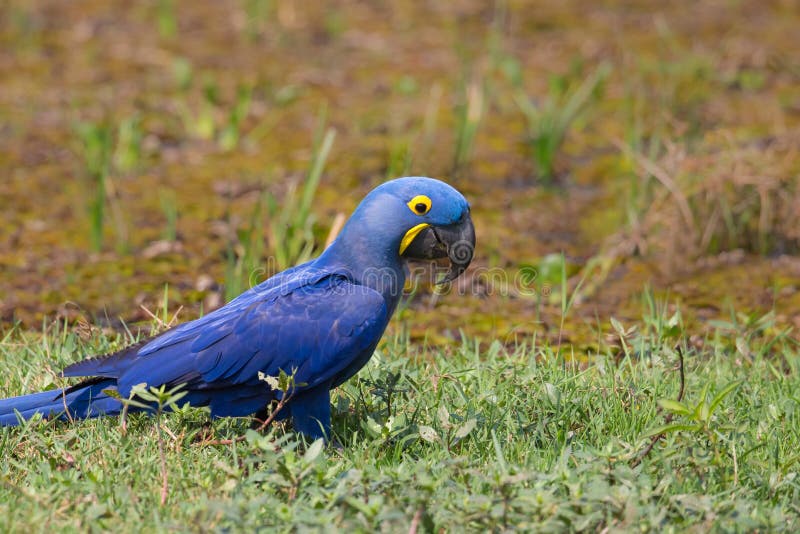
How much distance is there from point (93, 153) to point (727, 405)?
353cm

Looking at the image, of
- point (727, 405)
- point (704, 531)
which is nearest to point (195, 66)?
point (727, 405)

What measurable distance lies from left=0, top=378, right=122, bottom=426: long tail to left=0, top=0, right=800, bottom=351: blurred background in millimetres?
971

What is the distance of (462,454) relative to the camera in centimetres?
296

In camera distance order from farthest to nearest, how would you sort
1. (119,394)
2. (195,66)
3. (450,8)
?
(450,8) < (195,66) < (119,394)

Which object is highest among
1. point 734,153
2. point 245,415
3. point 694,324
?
point 734,153

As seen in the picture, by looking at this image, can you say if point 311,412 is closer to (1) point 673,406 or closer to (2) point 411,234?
(2) point 411,234

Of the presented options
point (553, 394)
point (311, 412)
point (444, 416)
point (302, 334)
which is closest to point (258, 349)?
point (302, 334)

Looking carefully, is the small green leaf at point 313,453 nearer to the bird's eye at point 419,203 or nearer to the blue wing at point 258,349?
the blue wing at point 258,349

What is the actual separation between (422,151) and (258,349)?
2.74 meters

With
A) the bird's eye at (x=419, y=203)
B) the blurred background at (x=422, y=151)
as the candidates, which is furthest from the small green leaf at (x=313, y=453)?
the blurred background at (x=422, y=151)

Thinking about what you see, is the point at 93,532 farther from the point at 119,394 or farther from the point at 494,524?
the point at 494,524

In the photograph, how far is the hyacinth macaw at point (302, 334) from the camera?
2.88 m

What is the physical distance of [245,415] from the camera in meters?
2.99

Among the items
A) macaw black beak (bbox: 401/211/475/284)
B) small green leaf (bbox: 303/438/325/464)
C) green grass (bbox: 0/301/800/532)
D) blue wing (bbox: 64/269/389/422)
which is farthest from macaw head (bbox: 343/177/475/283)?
small green leaf (bbox: 303/438/325/464)
